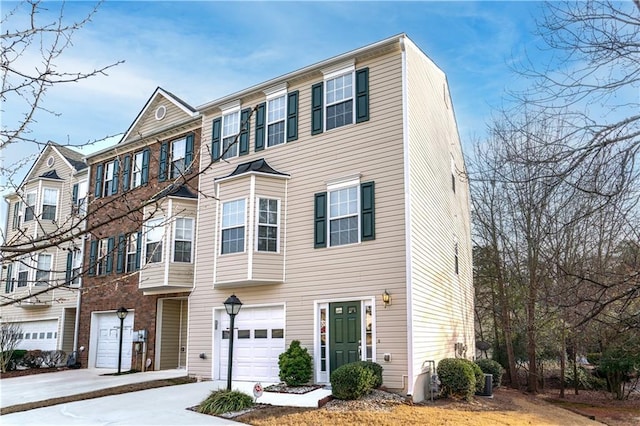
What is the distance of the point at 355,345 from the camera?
13.3 m

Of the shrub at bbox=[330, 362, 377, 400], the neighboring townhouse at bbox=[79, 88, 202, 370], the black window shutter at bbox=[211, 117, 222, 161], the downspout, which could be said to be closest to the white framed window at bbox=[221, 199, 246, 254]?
the neighboring townhouse at bbox=[79, 88, 202, 370]

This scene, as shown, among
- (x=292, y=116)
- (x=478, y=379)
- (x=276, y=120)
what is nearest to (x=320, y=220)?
(x=292, y=116)

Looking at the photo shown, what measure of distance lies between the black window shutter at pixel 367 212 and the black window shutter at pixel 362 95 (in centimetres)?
190

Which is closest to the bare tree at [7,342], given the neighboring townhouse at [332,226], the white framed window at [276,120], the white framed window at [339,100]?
the neighboring townhouse at [332,226]

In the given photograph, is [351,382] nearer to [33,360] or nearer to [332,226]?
[332,226]

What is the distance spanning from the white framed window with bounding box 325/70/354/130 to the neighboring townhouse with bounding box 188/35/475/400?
4 cm

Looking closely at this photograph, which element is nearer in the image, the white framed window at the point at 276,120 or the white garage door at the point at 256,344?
the white garage door at the point at 256,344

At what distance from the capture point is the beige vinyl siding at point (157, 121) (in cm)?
2019

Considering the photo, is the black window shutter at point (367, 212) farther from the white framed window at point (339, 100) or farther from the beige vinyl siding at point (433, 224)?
the white framed window at point (339, 100)

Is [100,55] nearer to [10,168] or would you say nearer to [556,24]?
[10,168]

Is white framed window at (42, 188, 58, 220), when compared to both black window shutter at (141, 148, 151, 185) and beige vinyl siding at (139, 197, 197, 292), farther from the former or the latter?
beige vinyl siding at (139, 197, 197, 292)

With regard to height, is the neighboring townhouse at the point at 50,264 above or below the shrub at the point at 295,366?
above

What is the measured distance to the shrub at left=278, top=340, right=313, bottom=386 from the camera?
43.7ft

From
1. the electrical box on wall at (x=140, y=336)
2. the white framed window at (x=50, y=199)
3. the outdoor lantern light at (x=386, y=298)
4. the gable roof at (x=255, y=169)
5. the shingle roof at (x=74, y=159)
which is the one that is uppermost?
the shingle roof at (x=74, y=159)
